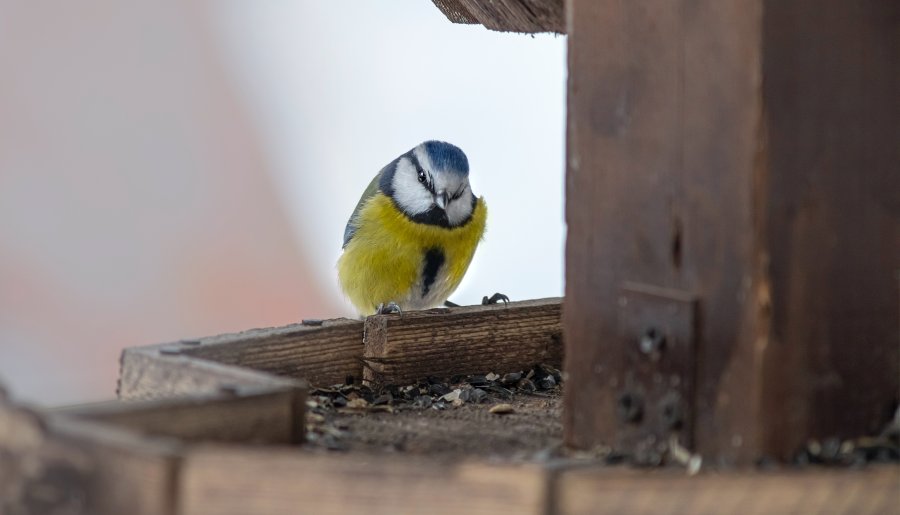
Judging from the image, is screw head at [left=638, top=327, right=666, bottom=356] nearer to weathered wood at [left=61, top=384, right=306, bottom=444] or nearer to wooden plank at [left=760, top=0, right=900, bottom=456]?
wooden plank at [left=760, top=0, right=900, bottom=456]

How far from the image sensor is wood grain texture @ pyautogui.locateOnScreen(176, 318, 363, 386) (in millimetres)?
2422

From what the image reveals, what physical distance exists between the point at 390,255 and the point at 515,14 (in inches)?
70.5

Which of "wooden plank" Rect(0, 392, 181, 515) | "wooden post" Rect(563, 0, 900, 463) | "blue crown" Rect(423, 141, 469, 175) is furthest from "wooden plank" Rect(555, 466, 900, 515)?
"blue crown" Rect(423, 141, 469, 175)

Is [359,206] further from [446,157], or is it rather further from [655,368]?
[655,368]

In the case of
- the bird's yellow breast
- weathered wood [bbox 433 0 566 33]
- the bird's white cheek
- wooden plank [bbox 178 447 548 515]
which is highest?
weathered wood [bbox 433 0 566 33]

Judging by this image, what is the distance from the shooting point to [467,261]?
460 cm

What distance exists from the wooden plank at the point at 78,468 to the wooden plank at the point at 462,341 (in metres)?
1.26

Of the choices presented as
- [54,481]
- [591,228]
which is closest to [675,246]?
[591,228]

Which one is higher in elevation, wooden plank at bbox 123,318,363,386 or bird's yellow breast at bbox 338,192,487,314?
bird's yellow breast at bbox 338,192,487,314

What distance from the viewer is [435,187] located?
4.45 meters

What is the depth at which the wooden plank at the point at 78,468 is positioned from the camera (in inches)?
56.6

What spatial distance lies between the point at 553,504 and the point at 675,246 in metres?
0.56

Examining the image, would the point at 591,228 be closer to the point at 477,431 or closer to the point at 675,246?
the point at 675,246

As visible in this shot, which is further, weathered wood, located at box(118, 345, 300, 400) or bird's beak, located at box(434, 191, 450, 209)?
bird's beak, located at box(434, 191, 450, 209)
